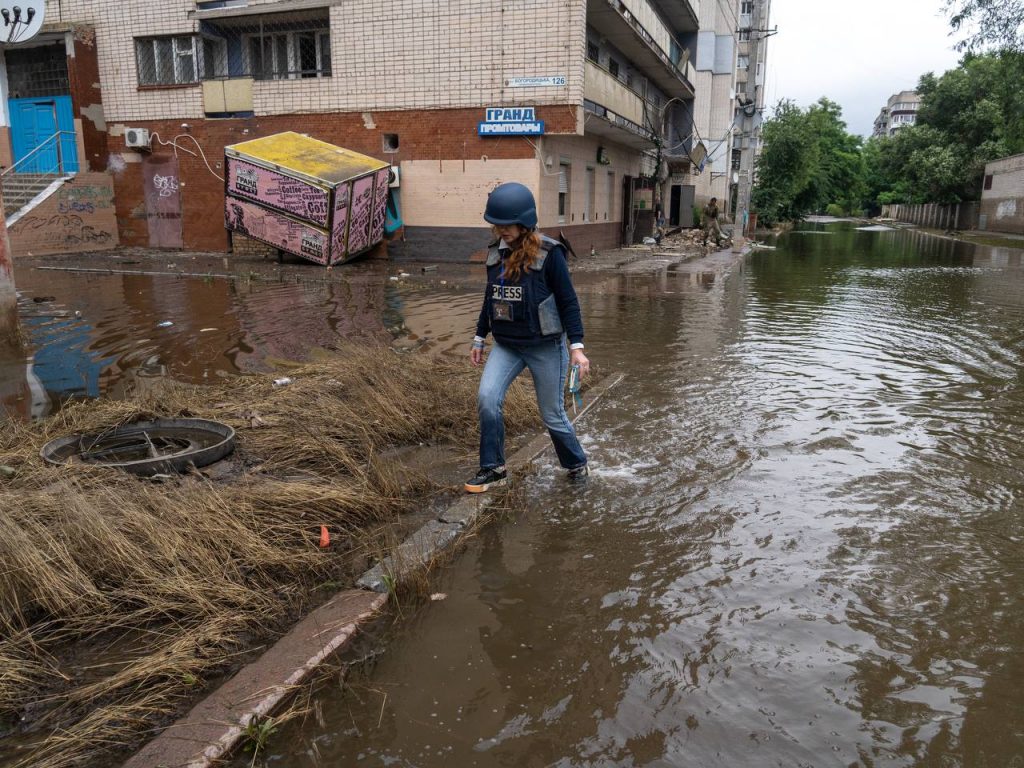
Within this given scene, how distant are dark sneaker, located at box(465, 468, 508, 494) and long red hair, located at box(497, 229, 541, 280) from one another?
1161 millimetres

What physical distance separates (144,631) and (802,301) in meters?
12.4

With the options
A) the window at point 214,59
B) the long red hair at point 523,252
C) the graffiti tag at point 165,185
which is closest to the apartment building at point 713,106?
the window at point 214,59

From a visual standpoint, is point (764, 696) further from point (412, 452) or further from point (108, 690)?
point (412, 452)

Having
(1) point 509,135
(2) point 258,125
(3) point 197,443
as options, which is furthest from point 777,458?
(2) point 258,125

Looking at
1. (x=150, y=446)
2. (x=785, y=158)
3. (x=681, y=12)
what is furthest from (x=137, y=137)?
(x=785, y=158)

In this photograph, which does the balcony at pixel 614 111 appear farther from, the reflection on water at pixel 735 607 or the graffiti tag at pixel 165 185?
the reflection on water at pixel 735 607

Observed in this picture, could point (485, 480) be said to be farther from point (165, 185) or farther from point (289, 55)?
point (165, 185)

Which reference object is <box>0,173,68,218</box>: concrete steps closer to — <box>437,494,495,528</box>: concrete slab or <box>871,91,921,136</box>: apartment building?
<box>437,494,495,528</box>: concrete slab

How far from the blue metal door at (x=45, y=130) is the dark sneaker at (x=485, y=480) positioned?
70.5 feet

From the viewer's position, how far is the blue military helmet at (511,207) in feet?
13.4

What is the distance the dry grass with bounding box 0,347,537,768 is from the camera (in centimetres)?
254

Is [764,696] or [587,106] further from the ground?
[587,106]

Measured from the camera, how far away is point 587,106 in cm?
1852

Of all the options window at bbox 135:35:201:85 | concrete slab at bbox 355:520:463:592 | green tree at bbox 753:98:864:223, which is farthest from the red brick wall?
green tree at bbox 753:98:864:223
